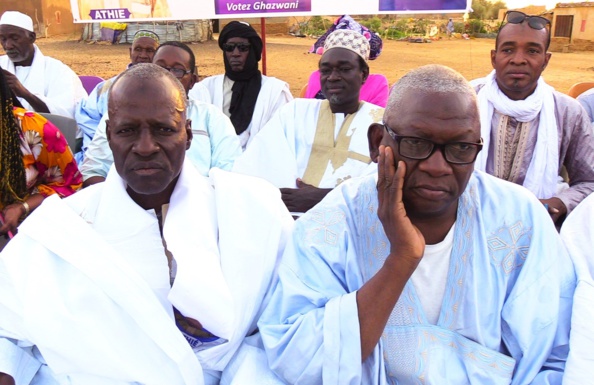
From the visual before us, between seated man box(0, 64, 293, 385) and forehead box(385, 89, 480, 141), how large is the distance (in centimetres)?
67

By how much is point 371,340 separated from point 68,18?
25952 millimetres

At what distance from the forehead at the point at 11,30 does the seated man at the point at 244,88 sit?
184 cm

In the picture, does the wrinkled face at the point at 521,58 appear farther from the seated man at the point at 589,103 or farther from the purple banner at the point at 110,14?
the purple banner at the point at 110,14

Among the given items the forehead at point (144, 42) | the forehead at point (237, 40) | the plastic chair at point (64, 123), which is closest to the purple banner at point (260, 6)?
the forehead at point (237, 40)

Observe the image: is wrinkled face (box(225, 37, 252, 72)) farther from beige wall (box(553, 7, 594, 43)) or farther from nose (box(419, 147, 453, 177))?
beige wall (box(553, 7, 594, 43))

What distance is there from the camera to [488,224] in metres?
1.89

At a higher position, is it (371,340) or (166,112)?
(166,112)

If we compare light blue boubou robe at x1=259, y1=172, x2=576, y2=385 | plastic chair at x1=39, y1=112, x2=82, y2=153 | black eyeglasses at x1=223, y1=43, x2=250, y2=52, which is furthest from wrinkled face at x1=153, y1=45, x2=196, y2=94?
light blue boubou robe at x1=259, y1=172, x2=576, y2=385

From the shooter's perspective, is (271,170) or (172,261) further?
(271,170)

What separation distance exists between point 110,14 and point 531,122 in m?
4.79

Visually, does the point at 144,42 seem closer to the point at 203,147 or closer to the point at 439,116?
the point at 203,147

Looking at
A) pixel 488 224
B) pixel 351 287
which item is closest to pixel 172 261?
pixel 351 287

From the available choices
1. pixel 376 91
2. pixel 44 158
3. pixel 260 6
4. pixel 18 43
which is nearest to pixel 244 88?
pixel 260 6

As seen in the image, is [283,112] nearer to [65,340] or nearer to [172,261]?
[172,261]
